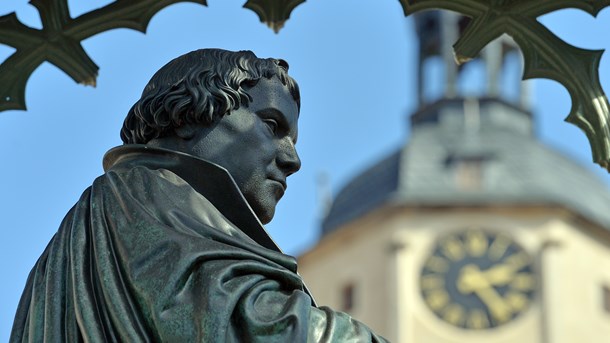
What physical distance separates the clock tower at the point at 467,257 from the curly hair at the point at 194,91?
138ft

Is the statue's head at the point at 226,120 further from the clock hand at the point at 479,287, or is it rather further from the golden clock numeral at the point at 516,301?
the clock hand at the point at 479,287

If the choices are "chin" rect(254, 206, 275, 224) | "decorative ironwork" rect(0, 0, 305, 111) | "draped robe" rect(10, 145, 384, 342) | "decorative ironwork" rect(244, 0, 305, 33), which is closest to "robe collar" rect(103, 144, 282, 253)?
"draped robe" rect(10, 145, 384, 342)

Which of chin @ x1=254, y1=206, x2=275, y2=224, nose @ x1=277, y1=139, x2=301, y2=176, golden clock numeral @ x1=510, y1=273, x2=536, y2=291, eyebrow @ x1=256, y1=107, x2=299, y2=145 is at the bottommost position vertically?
chin @ x1=254, y1=206, x2=275, y2=224

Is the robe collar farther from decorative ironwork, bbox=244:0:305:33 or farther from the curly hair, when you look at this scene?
decorative ironwork, bbox=244:0:305:33

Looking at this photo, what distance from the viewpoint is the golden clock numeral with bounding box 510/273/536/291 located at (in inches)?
1905

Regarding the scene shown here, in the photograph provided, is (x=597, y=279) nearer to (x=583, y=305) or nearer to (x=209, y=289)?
(x=583, y=305)

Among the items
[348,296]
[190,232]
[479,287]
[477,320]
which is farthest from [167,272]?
[479,287]

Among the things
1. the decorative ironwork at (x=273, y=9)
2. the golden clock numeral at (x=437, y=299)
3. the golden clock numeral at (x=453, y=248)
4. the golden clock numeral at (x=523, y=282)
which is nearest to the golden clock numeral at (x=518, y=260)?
the golden clock numeral at (x=523, y=282)

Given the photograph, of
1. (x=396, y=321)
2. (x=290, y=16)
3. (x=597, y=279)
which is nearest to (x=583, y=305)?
(x=597, y=279)

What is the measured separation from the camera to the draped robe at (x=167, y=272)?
406 centimetres

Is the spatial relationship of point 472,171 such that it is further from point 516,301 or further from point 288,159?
point 288,159

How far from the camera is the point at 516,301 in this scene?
4819cm

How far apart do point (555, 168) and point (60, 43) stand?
152 feet

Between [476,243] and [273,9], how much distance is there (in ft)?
140
